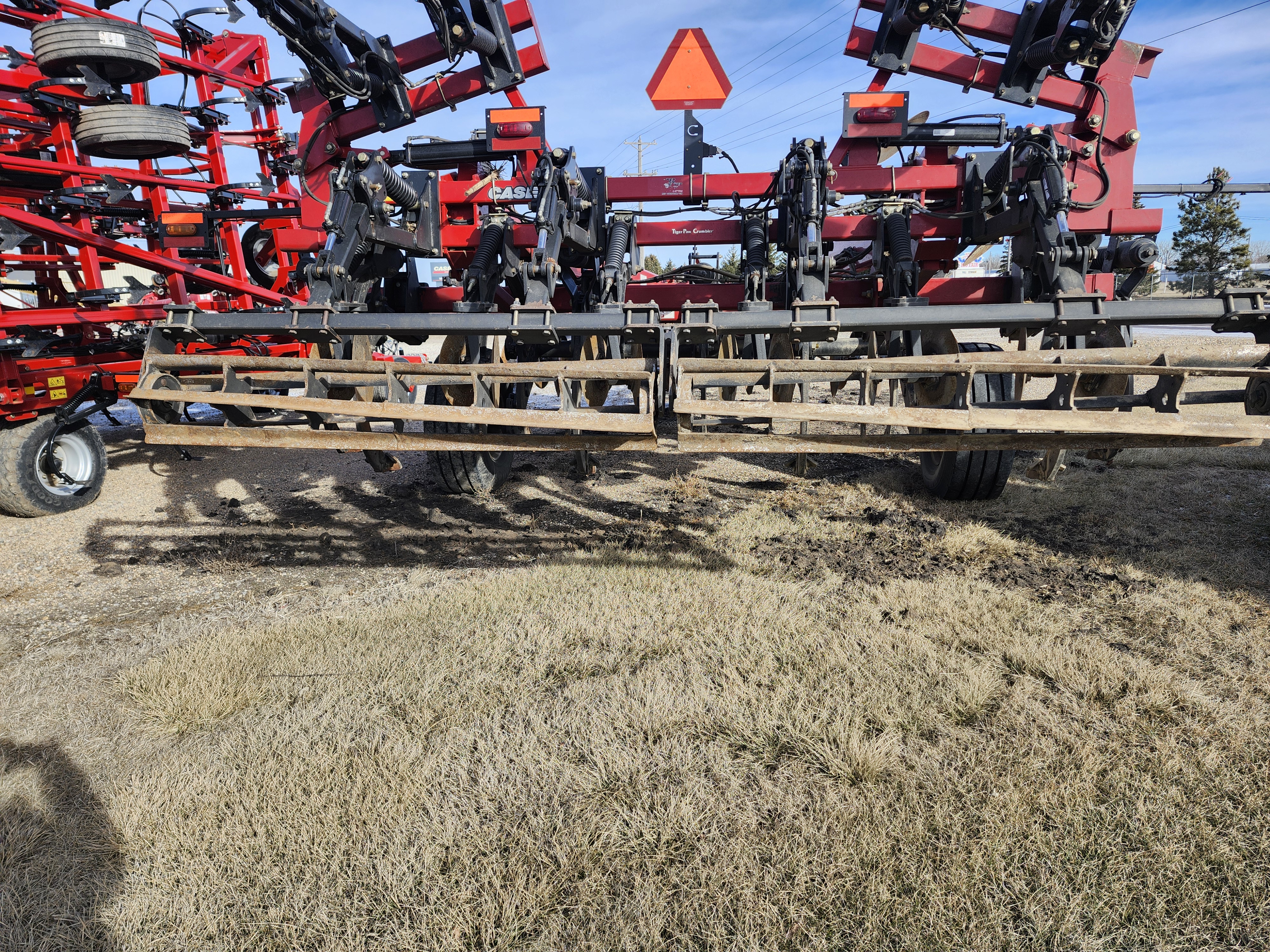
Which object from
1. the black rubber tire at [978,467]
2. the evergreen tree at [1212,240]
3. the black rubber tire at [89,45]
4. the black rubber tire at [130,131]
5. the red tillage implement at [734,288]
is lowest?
the black rubber tire at [978,467]

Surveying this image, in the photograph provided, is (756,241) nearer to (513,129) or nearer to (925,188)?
(925,188)

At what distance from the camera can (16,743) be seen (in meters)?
2.74

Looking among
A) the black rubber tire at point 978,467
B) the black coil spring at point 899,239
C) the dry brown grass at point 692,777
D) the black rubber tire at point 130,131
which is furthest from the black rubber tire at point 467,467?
the black rubber tire at point 978,467

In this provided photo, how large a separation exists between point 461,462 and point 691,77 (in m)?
3.70

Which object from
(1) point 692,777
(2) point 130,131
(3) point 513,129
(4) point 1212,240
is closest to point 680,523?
(1) point 692,777

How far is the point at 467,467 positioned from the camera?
577 centimetres

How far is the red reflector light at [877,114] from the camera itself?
565 centimetres

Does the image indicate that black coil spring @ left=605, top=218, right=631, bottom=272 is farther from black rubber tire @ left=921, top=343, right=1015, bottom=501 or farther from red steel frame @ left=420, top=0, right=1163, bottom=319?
black rubber tire @ left=921, top=343, right=1015, bottom=501

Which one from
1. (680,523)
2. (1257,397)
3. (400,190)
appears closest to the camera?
(1257,397)

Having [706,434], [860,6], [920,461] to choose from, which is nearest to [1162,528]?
[920,461]

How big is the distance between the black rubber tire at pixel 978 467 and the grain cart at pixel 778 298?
0.03 meters

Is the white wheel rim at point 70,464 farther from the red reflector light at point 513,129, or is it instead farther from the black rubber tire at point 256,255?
the red reflector light at point 513,129

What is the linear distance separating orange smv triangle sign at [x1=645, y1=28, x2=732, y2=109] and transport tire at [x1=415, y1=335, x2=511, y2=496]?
2813mm

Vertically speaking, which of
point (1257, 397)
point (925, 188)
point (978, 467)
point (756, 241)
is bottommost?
point (978, 467)
